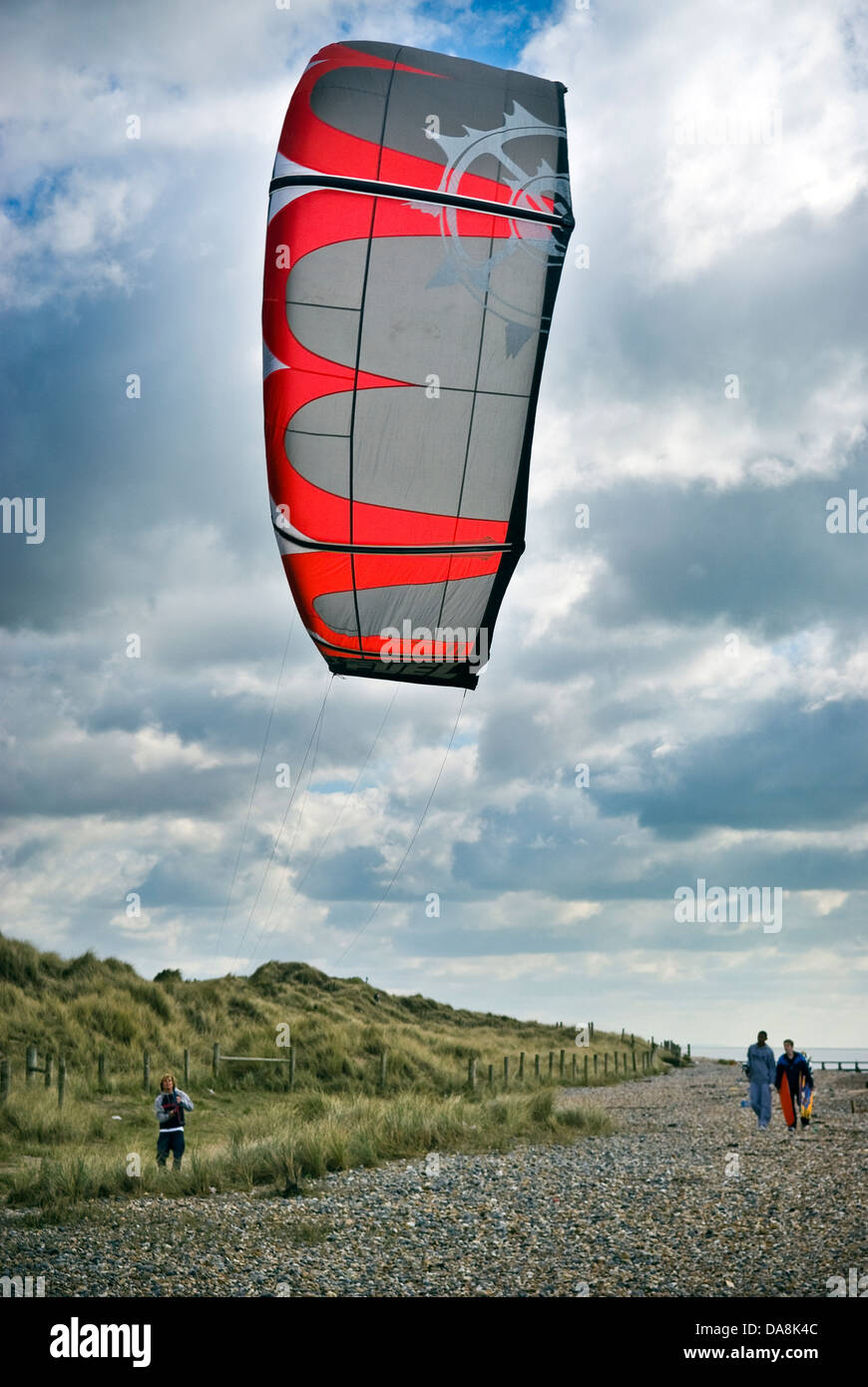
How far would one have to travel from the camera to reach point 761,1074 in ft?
50.2

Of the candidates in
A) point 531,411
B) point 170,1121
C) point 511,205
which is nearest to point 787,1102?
point 170,1121

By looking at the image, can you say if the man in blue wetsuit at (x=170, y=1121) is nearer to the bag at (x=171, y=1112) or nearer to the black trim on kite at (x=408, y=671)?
the bag at (x=171, y=1112)

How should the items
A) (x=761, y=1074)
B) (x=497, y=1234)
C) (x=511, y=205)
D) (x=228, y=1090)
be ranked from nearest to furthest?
(x=497, y=1234) → (x=511, y=205) → (x=761, y=1074) → (x=228, y=1090)

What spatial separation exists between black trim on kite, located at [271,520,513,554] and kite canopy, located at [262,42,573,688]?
0.02 meters

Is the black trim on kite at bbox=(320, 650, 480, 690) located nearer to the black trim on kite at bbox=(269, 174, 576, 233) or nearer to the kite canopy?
the kite canopy

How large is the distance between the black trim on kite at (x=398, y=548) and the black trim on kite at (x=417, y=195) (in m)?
3.31

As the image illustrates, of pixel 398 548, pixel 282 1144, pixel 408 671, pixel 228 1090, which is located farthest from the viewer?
pixel 228 1090

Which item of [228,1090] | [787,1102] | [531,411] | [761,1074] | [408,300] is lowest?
[228,1090]

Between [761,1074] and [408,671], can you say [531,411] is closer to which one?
[408,671]

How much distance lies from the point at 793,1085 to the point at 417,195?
42.2ft

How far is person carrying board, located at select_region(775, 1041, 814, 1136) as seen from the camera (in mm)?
15734

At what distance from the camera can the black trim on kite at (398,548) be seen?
1155cm

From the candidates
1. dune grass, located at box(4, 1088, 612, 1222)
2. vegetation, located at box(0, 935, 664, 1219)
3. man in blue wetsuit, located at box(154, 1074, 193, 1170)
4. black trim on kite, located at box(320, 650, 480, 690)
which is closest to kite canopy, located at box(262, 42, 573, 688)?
black trim on kite, located at box(320, 650, 480, 690)
